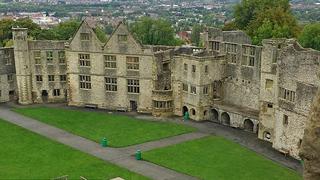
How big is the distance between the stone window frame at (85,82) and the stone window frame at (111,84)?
2747 mm

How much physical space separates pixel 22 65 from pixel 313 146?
57469 mm

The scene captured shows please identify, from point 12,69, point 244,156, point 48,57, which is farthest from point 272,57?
point 12,69

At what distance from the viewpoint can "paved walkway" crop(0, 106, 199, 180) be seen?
44250 millimetres

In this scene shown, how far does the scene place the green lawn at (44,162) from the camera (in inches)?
1713

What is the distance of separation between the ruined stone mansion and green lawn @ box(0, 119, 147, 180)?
53.9ft

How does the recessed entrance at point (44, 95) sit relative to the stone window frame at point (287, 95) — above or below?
below

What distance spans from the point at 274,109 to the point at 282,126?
3.12 m

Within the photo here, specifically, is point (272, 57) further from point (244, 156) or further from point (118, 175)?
point (118, 175)

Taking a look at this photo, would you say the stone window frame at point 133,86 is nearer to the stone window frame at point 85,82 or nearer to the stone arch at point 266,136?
the stone window frame at point 85,82

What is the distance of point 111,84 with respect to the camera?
68.3 metres

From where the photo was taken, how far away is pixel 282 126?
50.7m

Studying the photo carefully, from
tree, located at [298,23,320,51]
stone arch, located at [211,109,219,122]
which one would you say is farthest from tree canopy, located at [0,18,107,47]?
stone arch, located at [211,109,219,122]

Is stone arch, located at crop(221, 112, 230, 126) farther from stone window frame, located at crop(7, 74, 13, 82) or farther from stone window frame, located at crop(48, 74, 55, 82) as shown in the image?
stone window frame, located at crop(7, 74, 13, 82)

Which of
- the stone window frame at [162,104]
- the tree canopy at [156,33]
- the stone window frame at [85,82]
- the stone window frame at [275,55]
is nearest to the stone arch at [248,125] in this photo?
the stone window frame at [275,55]
